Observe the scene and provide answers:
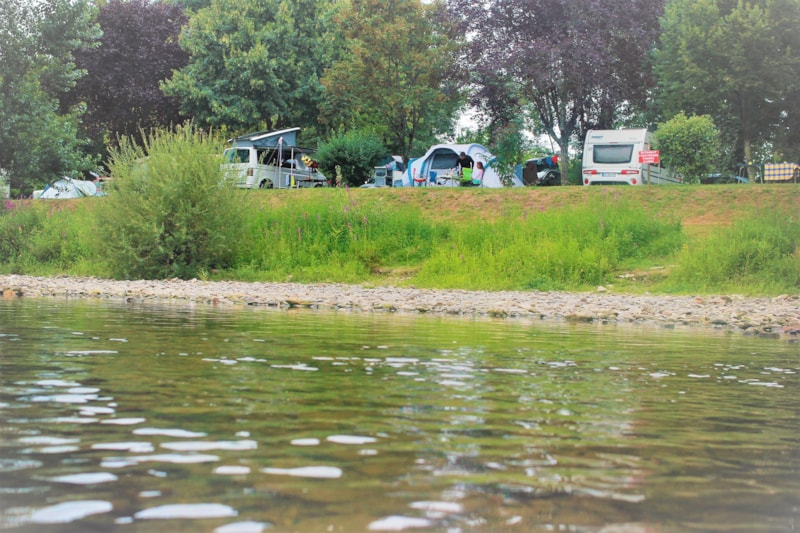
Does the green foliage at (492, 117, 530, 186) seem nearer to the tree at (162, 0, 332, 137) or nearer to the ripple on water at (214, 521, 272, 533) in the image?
the tree at (162, 0, 332, 137)

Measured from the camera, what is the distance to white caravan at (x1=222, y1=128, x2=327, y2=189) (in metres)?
38.3

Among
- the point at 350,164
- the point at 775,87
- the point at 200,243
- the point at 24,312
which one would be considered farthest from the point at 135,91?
the point at 24,312

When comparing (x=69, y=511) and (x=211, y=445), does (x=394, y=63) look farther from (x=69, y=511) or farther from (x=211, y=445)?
(x=69, y=511)

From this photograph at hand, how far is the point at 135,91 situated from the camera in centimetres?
4838

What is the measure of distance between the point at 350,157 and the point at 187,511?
34.7m

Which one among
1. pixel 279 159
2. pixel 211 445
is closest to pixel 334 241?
pixel 279 159

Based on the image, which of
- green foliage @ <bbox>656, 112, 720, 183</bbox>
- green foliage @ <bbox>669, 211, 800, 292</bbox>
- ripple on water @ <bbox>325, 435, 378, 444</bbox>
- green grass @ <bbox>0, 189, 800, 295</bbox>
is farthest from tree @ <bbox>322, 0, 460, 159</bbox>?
ripple on water @ <bbox>325, 435, 378, 444</bbox>

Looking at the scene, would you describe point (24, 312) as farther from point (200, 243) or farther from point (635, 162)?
point (635, 162)

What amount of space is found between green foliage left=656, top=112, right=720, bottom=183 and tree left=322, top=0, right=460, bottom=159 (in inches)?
463

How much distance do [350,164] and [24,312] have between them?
25654 mm

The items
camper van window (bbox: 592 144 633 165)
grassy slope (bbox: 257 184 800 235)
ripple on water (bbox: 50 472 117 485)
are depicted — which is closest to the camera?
ripple on water (bbox: 50 472 117 485)

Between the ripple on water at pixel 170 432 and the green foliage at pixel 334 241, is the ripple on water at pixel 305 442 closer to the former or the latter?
the ripple on water at pixel 170 432

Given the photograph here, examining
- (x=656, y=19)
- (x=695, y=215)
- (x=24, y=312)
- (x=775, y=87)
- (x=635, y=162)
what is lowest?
(x=24, y=312)

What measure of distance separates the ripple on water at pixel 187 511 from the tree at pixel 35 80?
3065 cm
